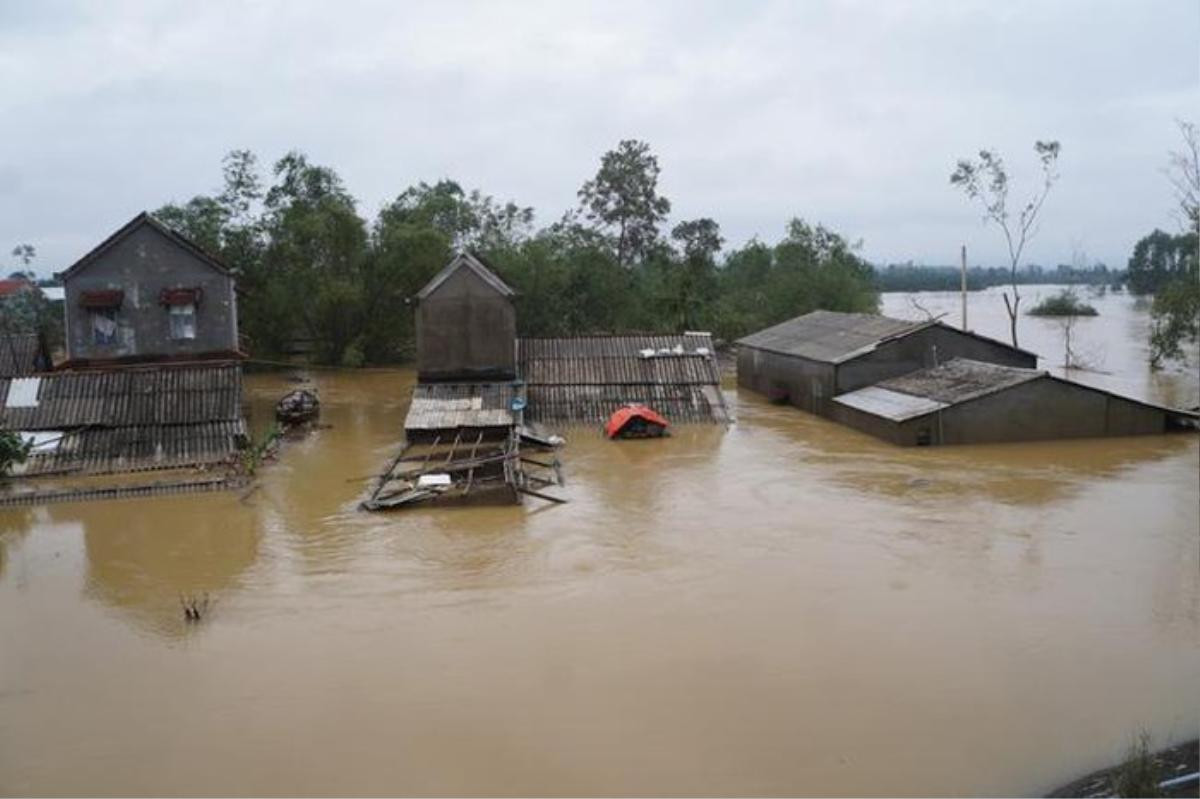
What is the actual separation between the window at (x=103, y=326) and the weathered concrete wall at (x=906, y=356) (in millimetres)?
15866

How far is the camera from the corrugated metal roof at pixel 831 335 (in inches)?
885

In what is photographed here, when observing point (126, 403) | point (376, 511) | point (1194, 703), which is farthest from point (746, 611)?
point (126, 403)

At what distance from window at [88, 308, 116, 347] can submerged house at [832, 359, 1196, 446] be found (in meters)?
16.1

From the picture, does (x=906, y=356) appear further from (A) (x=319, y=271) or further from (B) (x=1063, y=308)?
(B) (x=1063, y=308)

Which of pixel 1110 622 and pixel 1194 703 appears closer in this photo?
pixel 1194 703

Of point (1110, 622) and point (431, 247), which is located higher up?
point (431, 247)

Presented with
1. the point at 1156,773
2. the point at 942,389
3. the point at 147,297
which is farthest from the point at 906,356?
the point at 1156,773

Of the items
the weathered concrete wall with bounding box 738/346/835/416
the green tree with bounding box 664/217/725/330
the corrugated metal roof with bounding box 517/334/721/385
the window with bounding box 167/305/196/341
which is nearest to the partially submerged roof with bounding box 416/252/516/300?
the corrugated metal roof with bounding box 517/334/721/385

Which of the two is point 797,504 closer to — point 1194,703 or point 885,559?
point 885,559

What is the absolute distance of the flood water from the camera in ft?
21.8

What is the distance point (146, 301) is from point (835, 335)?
16.4 metres

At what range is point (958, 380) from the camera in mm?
19422

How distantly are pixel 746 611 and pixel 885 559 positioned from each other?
2498 millimetres

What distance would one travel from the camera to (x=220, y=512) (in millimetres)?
13453
